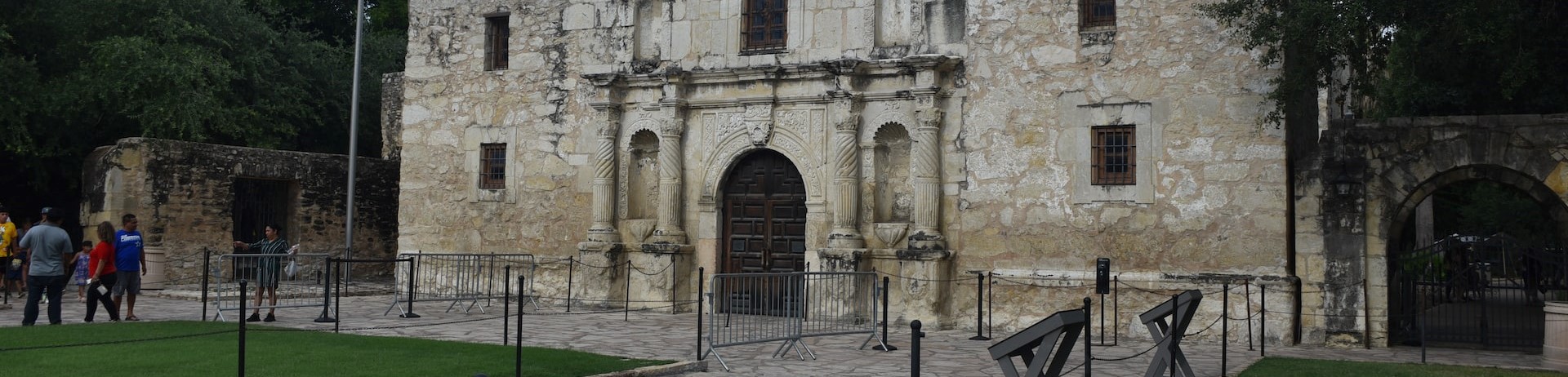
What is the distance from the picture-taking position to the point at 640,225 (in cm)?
1808

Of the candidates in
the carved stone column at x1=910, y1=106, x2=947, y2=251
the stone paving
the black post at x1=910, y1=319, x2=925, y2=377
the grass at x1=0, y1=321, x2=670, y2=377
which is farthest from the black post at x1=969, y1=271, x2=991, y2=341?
the black post at x1=910, y1=319, x2=925, y2=377

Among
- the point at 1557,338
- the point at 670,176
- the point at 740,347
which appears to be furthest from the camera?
the point at 670,176

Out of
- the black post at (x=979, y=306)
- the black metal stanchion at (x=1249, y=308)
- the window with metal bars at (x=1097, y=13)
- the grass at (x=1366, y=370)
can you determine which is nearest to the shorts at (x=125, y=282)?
the black post at (x=979, y=306)

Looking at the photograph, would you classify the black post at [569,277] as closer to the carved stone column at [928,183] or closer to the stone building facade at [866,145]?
the stone building facade at [866,145]

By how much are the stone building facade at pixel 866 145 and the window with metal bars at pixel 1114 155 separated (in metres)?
0.03

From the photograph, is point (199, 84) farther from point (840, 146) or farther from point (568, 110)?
point (840, 146)

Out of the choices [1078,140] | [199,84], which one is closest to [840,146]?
[1078,140]

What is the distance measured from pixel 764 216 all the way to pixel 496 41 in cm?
520

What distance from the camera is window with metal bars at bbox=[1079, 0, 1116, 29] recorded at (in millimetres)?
15383

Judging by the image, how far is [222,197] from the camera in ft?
71.4

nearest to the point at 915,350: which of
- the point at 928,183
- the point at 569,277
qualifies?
the point at 928,183

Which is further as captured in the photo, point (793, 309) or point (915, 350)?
point (793, 309)

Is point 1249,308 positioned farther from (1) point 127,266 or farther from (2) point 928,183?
(1) point 127,266

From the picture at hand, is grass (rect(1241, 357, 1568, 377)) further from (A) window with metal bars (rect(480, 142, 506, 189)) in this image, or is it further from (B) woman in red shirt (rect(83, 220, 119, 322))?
(B) woman in red shirt (rect(83, 220, 119, 322))
